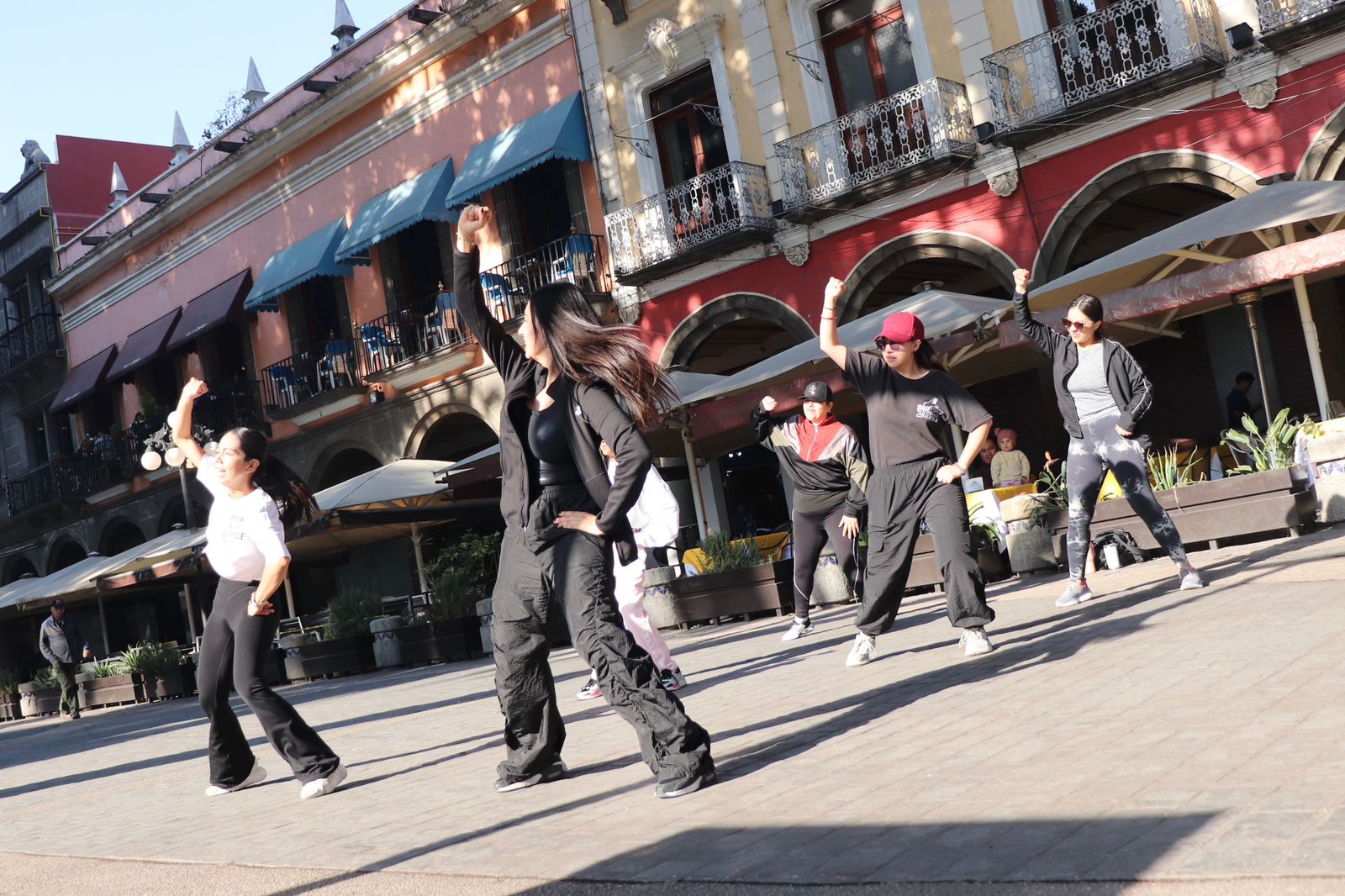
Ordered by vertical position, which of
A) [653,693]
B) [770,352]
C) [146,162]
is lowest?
[653,693]

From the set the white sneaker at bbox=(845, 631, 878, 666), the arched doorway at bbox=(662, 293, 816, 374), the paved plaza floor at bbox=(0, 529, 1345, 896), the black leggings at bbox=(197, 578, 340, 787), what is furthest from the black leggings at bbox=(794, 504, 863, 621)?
the arched doorway at bbox=(662, 293, 816, 374)

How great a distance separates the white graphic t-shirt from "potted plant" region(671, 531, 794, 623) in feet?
24.4

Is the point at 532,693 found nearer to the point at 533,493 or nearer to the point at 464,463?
the point at 533,493

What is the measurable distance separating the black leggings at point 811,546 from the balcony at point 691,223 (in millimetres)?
8844

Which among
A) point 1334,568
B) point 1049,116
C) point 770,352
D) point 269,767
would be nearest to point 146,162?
point 770,352

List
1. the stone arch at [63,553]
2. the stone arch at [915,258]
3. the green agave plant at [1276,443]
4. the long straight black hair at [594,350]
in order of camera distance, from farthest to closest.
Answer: the stone arch at [63,553], the stone arch at [915,258], the green agave plant at [1276,443], the long straight black hair at [594,350]

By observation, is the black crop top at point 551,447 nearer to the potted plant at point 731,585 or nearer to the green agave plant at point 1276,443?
the green agave plant at point 1276,443

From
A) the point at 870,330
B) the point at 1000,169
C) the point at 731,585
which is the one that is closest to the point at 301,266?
the point at 1000,169

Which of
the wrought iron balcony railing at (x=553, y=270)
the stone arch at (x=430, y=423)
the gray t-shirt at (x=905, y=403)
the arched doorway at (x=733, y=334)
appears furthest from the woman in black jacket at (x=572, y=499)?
the stone arch at (x=430, y=423)

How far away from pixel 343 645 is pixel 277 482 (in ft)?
35.9

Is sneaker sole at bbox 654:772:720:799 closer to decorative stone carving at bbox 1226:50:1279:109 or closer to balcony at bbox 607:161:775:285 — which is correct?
decorative stone carving at bbox 1226:50:1279:109

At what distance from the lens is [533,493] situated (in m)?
4.72

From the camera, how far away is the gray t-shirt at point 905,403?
6531mm

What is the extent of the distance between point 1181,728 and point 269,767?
530 cm
